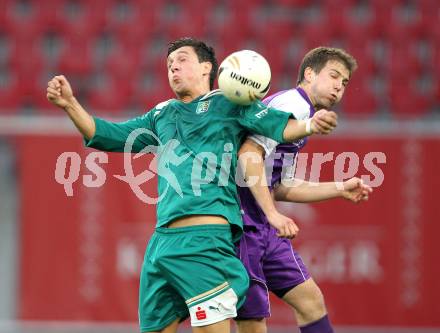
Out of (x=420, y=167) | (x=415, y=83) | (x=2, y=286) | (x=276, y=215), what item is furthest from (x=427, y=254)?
(x=276, y=215)

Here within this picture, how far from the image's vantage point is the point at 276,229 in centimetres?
442

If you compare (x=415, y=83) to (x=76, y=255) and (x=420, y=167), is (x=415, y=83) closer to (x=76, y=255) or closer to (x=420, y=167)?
(x=420, y=167)

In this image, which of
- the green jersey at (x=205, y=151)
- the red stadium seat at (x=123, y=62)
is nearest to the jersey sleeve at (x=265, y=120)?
the green jersey at (x=205, y=151)

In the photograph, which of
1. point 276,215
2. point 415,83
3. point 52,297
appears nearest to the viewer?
point 276,215

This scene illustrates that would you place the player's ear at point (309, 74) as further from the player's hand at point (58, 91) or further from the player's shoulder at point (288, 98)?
the player's hand at point (58, 91)

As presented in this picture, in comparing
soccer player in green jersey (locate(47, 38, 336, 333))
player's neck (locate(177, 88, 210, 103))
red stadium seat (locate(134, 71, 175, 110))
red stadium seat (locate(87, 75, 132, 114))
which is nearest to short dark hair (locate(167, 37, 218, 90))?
soccer player in green jersey (locate(47, 38, 336, 333))

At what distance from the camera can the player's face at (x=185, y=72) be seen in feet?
14.0

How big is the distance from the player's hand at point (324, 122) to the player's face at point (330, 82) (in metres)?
0.69

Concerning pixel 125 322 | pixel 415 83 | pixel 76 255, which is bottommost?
pixel 125 322

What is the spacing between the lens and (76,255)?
320 inches

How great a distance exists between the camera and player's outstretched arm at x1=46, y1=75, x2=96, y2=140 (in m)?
4.08

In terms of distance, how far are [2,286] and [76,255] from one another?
30.0 inches

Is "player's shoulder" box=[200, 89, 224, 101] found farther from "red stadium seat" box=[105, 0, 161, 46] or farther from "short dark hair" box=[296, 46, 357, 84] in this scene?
"red stadium seat" box=[105, 0, 161, 46]

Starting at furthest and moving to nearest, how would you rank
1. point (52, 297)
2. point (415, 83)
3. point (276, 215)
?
1. point (415, 83)
2. point (52, 297)
3. point (276, 215)
